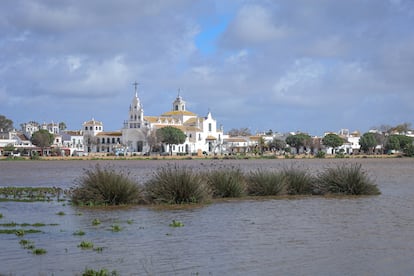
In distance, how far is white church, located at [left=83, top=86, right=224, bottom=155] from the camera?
577 ft

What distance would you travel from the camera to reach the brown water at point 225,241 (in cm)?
1366

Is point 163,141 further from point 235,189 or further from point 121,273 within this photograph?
point 121,273

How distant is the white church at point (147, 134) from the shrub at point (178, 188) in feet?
471

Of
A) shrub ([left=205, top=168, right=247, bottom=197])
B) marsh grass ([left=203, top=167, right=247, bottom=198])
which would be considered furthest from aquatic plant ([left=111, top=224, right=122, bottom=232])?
shrub ([left=205, top=168, right=247, bottom=197])

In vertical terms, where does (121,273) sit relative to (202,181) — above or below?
below

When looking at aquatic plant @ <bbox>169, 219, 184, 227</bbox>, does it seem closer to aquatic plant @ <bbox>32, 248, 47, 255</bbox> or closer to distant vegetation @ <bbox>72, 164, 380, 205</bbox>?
distant vegetation @ <bbox>72, 164, 380, 205</bbox>

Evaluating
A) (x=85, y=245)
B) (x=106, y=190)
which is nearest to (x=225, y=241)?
(x=85, y=245)

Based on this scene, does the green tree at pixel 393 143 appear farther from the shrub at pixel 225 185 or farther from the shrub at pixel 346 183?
the shrub at pixel 225 185

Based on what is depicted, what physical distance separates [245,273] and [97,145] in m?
174

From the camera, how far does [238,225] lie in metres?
20.2

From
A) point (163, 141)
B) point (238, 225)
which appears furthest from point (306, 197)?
point (163, 141)

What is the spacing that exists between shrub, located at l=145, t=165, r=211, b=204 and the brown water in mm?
830

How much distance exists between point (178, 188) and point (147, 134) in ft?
487

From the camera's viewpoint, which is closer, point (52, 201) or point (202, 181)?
point (202, 181)
